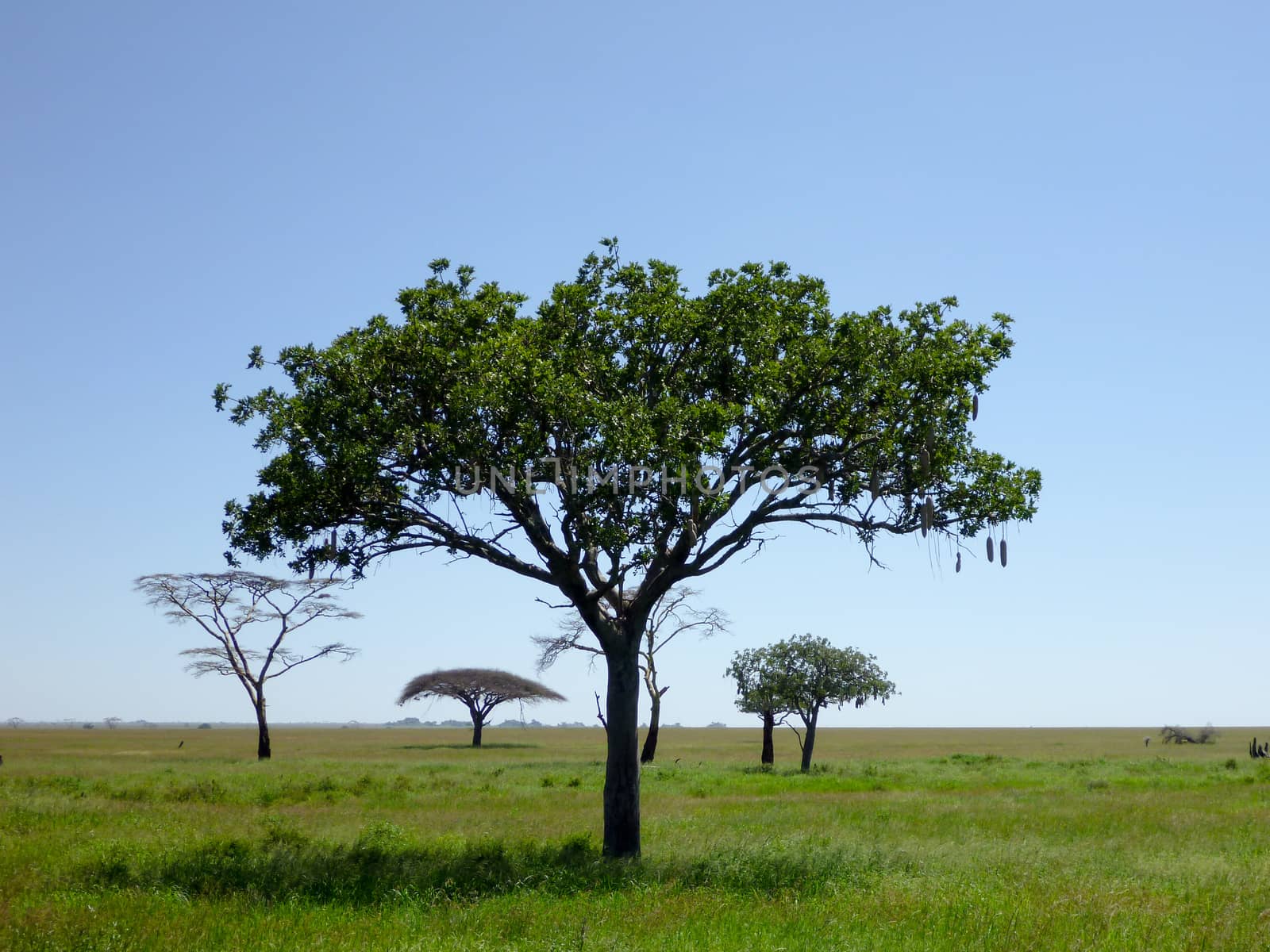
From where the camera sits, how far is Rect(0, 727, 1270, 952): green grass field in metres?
13.1

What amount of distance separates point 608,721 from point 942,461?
842cm

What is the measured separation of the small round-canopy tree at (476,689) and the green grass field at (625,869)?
58.4 meters

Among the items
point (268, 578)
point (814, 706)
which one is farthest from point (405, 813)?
point (268, 578)

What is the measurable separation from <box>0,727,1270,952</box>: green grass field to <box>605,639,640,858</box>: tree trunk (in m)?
0.62

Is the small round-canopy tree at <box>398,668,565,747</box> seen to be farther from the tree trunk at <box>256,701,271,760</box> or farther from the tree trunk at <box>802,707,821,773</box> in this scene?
the tree trunk at <box>802,707,821,773</box>

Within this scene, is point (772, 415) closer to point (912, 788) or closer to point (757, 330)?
point (757, 330)

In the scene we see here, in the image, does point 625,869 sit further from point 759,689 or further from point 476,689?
point 476,689

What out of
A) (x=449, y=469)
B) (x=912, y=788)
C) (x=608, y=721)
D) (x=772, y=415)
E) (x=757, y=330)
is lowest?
(x=912, y=788)

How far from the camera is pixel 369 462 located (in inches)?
732

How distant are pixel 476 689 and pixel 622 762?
7922 cm

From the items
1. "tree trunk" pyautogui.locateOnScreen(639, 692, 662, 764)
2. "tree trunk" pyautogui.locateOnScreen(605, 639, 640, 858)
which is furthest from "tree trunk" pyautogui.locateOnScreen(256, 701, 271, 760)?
"tree trunk" pyautogui.locateOnScreen(605, 639, 640, 858)

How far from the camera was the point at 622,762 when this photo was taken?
796 inches

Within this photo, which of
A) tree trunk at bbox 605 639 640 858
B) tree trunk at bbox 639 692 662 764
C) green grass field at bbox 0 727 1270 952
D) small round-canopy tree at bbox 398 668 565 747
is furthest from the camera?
small round-canopy tree at bbox 398 668 565 747

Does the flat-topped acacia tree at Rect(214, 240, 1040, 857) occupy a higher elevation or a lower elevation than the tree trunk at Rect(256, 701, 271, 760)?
higher
